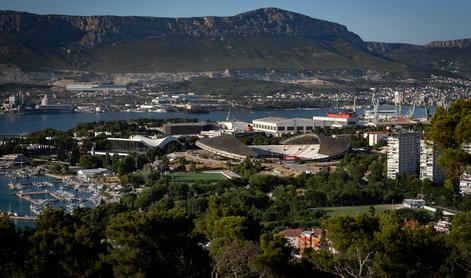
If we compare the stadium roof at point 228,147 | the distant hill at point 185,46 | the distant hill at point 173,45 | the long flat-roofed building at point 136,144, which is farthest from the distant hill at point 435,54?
the stadium roof at point 228,147

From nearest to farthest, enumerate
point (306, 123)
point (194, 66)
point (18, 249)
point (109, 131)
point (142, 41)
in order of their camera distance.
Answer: point (18, 249) < point (109, 131) < point (306, 123) < point (194, 66) < point (142, 41)

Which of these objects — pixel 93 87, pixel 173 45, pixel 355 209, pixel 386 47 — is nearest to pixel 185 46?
pixel 173 45

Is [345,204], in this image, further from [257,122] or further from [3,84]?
[3,84]

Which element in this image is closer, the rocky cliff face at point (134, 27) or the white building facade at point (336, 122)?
the white building facade at point (336, 122)

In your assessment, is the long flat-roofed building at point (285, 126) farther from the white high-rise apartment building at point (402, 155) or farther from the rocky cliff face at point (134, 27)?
the rocky cliff face at point (134, 27)

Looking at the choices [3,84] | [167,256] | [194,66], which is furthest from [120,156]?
[194,66]

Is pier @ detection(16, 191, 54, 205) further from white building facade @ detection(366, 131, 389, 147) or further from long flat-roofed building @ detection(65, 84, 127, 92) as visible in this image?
long flat-roofed building @ detection(65, 84, 127, 92)

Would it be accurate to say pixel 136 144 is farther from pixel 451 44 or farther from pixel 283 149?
pixel 451 44
